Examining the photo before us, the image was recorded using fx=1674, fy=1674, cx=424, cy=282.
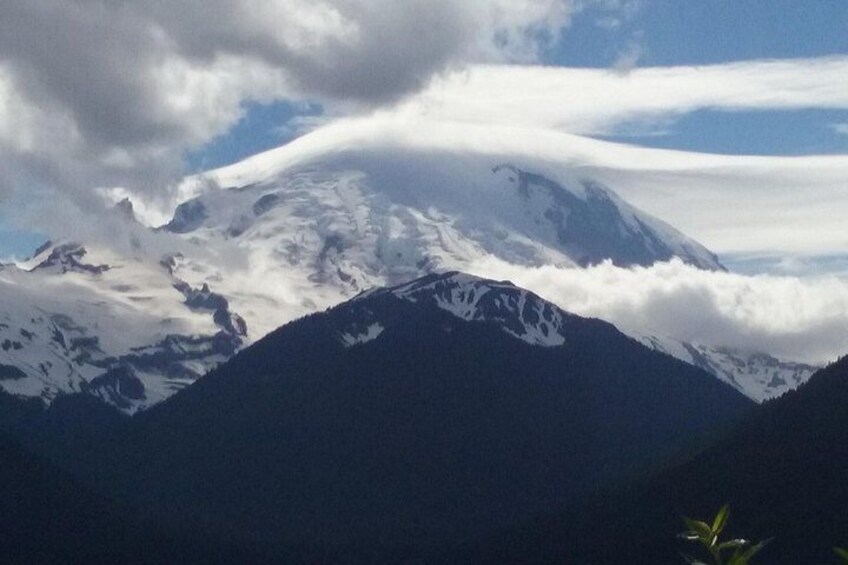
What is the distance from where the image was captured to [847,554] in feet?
81.3

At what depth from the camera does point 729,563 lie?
25500 millimetres

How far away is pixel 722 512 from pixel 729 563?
0.86 meters

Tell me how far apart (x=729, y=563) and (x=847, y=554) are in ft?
5.87

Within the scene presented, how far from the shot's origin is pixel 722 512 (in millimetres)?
25250

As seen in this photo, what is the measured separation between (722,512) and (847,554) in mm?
1911
